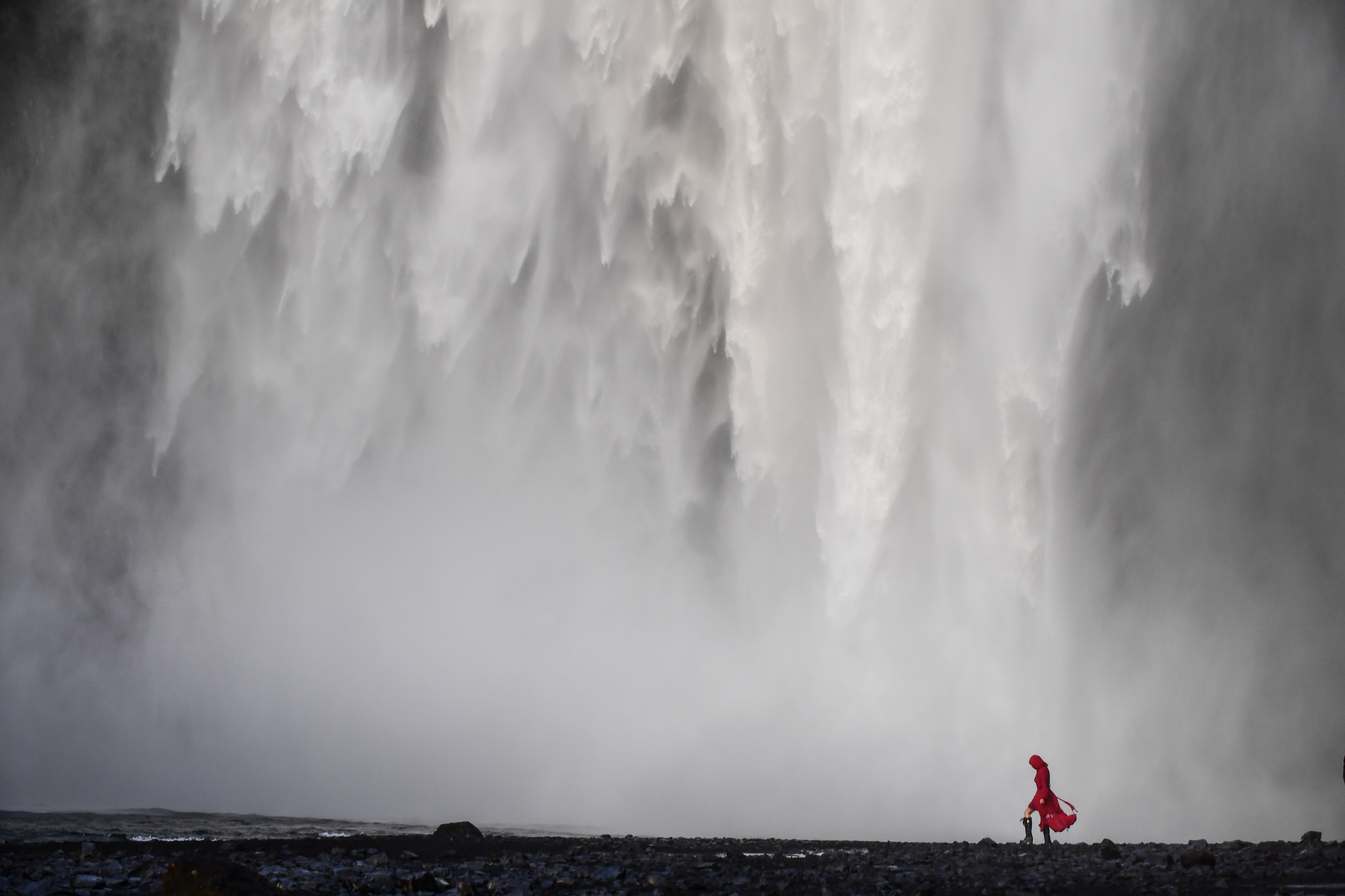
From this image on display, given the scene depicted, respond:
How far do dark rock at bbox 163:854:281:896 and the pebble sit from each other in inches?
2.3

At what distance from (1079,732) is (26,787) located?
23822 mm

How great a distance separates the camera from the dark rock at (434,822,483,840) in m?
15.1

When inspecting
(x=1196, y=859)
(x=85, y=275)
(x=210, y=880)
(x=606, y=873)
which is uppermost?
(x=85, y=275)

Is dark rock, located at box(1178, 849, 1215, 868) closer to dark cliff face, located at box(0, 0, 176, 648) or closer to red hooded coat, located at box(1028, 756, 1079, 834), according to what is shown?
red hooded coat, located at box(1028, 756, 1079, 834)

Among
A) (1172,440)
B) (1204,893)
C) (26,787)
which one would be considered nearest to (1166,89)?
(1172,440)

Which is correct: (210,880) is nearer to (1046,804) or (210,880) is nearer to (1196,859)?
(1196,859)

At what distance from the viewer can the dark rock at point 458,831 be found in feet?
49.6

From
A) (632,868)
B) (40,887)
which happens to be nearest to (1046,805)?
(632,868)

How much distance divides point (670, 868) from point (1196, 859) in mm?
6218

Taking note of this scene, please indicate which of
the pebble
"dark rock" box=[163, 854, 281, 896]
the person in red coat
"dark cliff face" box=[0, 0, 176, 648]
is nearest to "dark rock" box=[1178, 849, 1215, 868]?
the pebble

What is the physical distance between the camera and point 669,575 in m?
29.8

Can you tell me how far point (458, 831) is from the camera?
50.1 feet

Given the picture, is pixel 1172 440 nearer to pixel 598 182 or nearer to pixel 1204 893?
pixel 598 182

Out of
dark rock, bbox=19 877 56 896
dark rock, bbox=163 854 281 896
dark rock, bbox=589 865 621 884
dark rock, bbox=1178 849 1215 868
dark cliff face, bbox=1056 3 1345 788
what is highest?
dark cliff face, bbox=1056 3 1345 788
